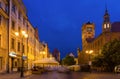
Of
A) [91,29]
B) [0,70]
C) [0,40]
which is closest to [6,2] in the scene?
[0,40]

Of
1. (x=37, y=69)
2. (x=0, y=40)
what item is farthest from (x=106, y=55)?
(x=0, y=40)

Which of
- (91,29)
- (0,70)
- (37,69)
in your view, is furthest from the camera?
(91,29)

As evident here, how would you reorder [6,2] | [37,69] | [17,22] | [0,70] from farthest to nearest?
[17,22], [37,69], [6,2], [0,70]

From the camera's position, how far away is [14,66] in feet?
170

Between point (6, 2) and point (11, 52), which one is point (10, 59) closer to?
point (11, 52)

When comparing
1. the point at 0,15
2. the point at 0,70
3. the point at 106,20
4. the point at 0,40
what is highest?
the point at 106,20

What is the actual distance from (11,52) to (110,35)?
58.8 meters

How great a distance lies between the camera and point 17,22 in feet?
179

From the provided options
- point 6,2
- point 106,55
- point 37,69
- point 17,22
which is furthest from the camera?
point 106,55

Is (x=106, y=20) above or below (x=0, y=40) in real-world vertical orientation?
above

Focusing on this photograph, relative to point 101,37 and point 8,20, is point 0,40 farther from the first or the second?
point 101,37

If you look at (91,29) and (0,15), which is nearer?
(0,15)

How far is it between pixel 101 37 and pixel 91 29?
6372cm

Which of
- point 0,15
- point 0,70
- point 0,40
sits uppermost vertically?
point 0,15
